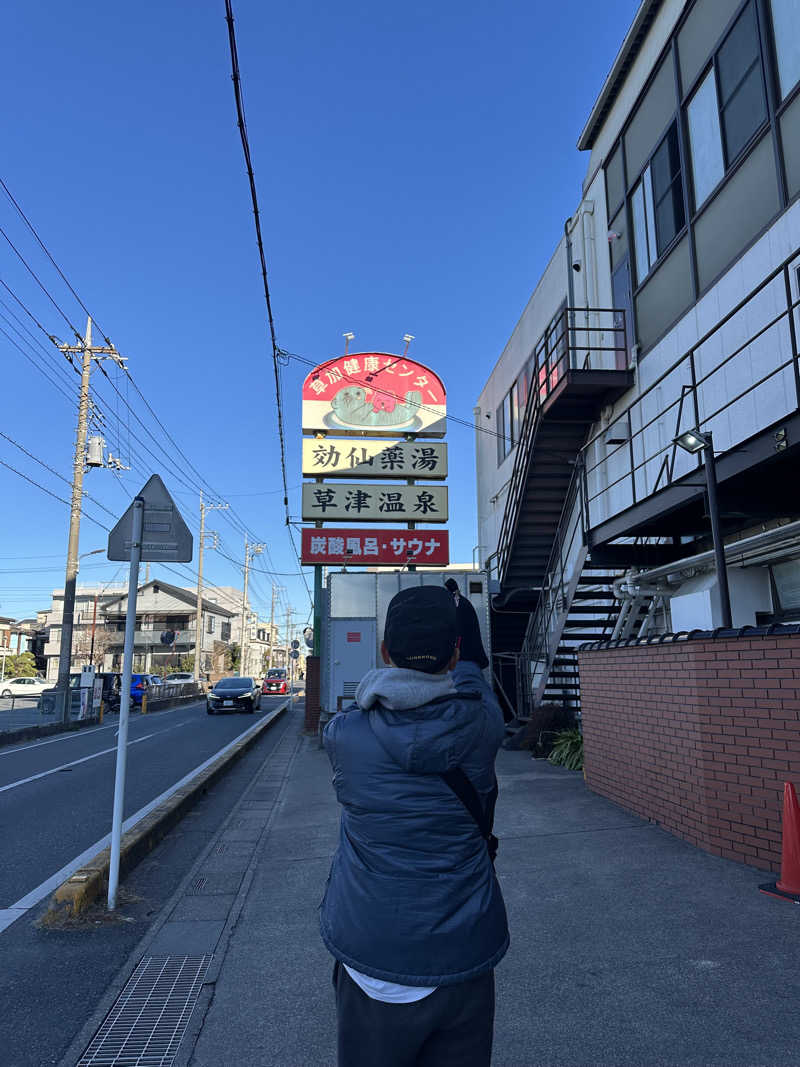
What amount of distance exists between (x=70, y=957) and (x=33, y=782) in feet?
24.8

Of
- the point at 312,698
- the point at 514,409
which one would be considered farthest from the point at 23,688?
the point at 514,409

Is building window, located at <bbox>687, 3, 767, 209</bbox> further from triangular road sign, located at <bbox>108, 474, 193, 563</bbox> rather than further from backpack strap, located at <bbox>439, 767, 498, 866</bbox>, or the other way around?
backpack strap, located at <bbox>439, 767, 498, 866</bbox>

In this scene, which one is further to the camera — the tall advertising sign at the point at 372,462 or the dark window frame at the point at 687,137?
the tall advertising sign at the point at 372,462

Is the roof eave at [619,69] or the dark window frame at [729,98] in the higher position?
the roof eave at [619,69]

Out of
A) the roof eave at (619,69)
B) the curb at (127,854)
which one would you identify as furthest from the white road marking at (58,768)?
the roof eave at (619,69)

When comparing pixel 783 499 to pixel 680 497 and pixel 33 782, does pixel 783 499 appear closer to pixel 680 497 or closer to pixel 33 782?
pixel 680 497

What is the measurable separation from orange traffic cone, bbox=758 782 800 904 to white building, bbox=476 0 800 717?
3.27 metres

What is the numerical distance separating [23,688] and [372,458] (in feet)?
101

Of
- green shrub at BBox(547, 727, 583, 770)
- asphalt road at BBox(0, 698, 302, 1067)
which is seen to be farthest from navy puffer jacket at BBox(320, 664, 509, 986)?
green shrub at BBox(547, 727, 583, 770)

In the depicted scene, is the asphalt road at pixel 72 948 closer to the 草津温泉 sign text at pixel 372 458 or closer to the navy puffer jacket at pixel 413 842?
the navy puffer jacket at pixel 413 842

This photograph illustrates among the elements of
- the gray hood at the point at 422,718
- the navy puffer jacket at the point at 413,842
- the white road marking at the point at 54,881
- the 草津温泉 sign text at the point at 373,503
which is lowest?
the white road marking at the point at 54,881

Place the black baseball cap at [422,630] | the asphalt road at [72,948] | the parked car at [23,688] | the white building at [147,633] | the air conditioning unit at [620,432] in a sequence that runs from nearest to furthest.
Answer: the black baseball cap at [422,630]
the asphalt road at [72,948]
the air conditioning unit at [620,432]
the parked car at [23,688]
the white building at [147,633]

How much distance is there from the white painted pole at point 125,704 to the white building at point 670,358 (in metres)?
5.51

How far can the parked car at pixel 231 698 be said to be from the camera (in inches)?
1079
